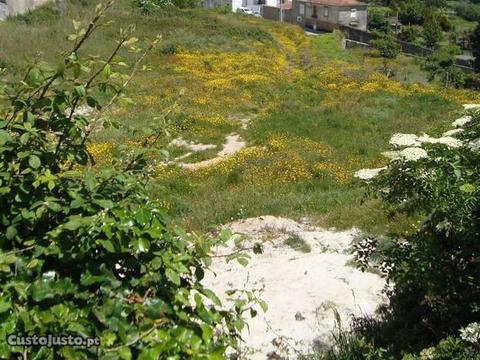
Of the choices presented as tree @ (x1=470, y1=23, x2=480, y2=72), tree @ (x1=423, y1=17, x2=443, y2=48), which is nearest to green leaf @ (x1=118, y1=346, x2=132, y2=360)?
tree @ (x1=470, y1=23, x2=480, y2=72)

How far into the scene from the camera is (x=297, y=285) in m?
8.09

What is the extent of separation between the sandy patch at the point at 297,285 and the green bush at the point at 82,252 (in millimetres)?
2840

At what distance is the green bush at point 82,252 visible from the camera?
Answer: 269 cm

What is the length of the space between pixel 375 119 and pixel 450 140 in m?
17.4

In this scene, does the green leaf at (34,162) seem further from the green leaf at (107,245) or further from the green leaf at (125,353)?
the green leaf at (125,353)

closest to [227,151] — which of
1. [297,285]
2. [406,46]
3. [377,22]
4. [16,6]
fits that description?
[297,285]

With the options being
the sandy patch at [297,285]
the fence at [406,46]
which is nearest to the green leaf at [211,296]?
the sandy patch at [297,285]

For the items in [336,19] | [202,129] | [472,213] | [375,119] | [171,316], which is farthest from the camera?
[336,19]

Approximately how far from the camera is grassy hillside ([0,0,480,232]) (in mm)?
12250

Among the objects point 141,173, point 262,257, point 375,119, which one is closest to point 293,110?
point 375,119

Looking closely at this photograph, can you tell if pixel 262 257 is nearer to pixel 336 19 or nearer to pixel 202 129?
pixel 202 129

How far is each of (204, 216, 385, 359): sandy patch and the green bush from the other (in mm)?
2840

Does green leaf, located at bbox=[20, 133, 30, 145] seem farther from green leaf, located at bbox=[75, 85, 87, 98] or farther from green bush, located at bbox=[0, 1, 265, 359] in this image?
green leaf, located at bbox=[75, 85, 87, 98]

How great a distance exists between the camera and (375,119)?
73.2 ft
